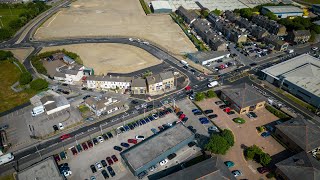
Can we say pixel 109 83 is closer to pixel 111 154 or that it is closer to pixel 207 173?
pixel 111 154

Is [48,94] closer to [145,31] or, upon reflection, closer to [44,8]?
[145,31]

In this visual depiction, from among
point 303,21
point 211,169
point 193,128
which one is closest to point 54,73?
point 193,128

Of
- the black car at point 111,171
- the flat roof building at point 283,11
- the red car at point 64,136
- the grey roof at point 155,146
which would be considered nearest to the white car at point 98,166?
the black car at point 111,171

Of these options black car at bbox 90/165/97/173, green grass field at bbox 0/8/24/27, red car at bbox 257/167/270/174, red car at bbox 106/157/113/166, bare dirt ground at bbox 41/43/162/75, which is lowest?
red car at bbox 257/167/270/174

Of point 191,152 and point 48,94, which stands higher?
point 48,94

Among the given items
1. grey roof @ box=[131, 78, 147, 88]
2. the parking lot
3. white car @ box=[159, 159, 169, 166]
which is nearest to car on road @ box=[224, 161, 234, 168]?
the parking lot

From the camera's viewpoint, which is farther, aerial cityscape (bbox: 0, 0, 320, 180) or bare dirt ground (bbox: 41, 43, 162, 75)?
bare dirt ground (bbox: 41, 43, 162, 75)

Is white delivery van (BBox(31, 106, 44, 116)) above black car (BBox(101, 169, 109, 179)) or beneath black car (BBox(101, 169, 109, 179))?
above

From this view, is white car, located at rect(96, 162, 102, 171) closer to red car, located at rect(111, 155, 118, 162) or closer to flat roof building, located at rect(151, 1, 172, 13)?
red car, located at rect(111, 155, 118, 162)
